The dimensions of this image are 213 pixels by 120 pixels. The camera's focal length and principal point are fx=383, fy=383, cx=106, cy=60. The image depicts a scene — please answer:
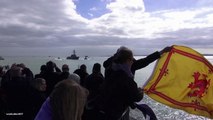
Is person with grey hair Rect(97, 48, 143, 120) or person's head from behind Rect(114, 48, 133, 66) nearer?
person with grey hair Rect(97, 48, 143, 120)

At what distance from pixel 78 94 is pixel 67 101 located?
11cm

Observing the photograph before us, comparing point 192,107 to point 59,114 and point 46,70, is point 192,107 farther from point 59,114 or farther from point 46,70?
point 46,70

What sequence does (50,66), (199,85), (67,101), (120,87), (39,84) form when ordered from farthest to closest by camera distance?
(50,66)
(39,84)
(199,85)
(120,87)
(67,101)

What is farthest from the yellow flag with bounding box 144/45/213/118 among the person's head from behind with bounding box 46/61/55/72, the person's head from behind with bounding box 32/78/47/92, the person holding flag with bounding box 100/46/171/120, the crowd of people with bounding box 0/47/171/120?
the person's head from behind with bounding box 46/61/55/72

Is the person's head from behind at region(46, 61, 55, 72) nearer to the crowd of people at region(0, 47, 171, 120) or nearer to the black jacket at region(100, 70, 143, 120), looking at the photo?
the crowd of people at region(0, 47, 171, 120)

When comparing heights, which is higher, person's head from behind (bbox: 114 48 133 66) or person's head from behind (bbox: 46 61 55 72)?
person's head from behind (bbox: 114 48 133 66)

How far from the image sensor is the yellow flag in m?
5.96

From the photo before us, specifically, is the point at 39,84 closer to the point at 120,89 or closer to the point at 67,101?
the point at 120,89

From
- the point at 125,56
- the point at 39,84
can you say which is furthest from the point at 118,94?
the point at 39,84

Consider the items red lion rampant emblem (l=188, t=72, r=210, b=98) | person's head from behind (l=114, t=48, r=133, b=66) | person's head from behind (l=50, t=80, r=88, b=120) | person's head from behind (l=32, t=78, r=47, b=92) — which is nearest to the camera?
person's head from behind (l=50, t=80, r=88, b=120)

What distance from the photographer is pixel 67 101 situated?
271 cm

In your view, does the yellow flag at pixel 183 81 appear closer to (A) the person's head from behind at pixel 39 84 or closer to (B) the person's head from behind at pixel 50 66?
(A) the person's head from behind at pixel 39 84

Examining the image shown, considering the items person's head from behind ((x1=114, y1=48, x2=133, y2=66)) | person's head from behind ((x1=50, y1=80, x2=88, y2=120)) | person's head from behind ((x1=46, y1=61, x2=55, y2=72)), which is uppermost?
person's head from behind ((x1=114, y1=48, x2=133, y2=66))

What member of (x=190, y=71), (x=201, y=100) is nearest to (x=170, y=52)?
(x=190, y=71)
